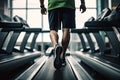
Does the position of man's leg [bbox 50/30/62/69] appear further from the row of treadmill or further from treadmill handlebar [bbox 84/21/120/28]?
treadmill handlebar [bbox 84/21/120/28]

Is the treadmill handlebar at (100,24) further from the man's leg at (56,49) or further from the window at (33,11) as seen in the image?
Answer: the window at (33,11)

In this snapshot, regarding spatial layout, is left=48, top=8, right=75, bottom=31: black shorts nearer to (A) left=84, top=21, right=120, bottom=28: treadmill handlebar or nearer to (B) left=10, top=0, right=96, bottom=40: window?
(A) left=84, top=21, right=120, bottom=28: treadmill handlebar

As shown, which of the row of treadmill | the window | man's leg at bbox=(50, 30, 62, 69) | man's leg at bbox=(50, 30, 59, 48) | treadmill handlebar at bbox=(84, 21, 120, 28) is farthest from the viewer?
the window

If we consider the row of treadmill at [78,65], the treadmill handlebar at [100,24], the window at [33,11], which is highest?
the window at [33,11]

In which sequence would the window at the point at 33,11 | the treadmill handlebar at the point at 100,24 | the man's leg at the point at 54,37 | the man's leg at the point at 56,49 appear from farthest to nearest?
the window at the point at 33,11 < the treadmill handlebar at the point at 100,24 < the man's leg at the point at 54,37 < the man's leg at the point at 56,49

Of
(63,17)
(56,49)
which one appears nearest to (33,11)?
(63,17)

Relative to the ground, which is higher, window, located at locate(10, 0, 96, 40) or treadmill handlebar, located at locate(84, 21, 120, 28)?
window, located at locate(10, 0, 96, 40)

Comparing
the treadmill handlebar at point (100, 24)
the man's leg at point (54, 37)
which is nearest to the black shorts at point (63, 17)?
the man's leg at point (54, 37)

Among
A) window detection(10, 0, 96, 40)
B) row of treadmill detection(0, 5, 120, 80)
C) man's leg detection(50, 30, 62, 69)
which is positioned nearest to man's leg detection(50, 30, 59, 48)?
man's leg detection(50, 30, 62, 69)

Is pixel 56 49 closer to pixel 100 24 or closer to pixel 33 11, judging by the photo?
pixel 100 24

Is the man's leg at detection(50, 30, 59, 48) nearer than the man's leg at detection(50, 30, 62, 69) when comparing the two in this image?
No

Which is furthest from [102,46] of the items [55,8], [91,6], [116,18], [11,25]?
[91,6]

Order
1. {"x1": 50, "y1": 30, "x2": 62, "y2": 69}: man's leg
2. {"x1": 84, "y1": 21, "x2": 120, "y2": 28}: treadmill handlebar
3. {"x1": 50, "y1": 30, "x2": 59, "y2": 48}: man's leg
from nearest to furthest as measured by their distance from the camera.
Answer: {"x1": 50, "y1": 30, "x2": 62, "y2": 69}: man's leg < {"x1": 50, "y1": 30, "x2": 59, "y2": 48}: man's leg < {"x1": 84, "y1": 21, "x2": 120, "y2": 28}: treadmill handlebar

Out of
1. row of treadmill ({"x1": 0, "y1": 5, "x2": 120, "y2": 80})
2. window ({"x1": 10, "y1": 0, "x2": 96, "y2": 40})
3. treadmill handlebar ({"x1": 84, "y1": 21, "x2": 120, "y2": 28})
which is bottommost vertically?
row of treadmill ({"x1": 0, "y1": 5, "x2": 120, "y2": 80})
